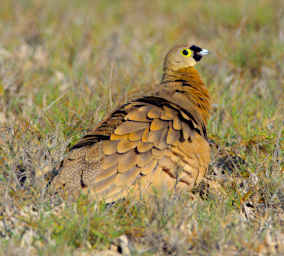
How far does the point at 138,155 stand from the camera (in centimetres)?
297

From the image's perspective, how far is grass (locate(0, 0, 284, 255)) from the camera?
268 centimetres

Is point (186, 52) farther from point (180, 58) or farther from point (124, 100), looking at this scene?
point (124, 100)

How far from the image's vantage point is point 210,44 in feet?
21.2

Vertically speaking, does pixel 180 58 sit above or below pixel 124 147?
above

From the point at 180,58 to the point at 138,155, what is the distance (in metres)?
1.53

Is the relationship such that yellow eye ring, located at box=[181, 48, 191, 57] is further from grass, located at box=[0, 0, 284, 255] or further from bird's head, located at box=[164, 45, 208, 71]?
grass, located at box=[0, 0, 284, 255]

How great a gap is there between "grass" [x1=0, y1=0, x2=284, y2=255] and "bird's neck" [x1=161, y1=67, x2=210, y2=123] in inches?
17.9

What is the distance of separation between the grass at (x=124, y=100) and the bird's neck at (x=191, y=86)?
1.49ft

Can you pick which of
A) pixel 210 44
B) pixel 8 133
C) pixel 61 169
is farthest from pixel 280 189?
pixel 210 44

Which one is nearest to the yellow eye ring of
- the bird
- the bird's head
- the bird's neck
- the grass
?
the bird's head

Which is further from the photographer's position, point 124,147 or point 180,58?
point 180,58

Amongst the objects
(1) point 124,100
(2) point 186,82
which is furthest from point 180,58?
(1) point 124,100

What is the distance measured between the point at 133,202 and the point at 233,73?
Answer: 3.11 meters

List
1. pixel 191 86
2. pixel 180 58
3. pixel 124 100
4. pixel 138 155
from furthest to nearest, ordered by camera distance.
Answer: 1. pixel 124 100
2. pixel 180 58
3. pixel 191 86
4. pixel 138 155
